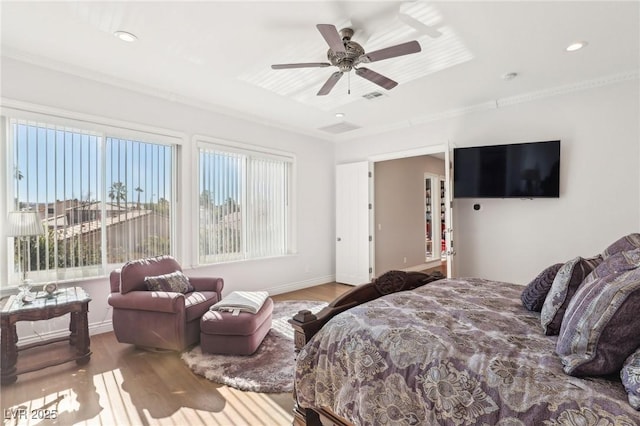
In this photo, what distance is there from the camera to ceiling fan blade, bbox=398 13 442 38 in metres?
2.41

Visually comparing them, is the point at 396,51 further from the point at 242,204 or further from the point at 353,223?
the point at 353,223

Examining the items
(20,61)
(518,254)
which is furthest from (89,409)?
(518,254)

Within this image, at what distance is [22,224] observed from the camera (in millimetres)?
2686

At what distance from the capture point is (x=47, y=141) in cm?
319

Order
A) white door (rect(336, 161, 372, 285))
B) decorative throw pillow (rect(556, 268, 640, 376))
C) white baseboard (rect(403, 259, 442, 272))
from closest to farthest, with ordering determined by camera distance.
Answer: decorative throw pillow (rect(556, 268, 640, 376))
white door (rect(336, 161, 372, 285))
white baseboard (rect(403, 259, 442, 272))

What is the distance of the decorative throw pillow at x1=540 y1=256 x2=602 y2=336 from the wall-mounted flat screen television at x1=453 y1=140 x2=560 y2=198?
8.36 ft

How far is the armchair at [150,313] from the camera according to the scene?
2828mm

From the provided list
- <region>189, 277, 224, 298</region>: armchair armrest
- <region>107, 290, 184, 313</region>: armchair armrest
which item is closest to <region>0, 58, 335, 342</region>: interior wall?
<region>189, 277, 224, 298</region>: armchair armrest

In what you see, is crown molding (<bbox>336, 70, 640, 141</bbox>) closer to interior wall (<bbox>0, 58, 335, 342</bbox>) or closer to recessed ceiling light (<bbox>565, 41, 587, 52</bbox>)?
recessed ceiling light (<bbox>565, 41, 587, 52</bbox>)

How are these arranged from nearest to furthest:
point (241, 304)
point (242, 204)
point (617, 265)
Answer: point (617, 265) < point (241, 304) < point (242, 204)

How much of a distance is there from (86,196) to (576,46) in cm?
516

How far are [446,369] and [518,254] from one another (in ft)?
11.9

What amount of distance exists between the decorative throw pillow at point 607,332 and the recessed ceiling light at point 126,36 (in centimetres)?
358

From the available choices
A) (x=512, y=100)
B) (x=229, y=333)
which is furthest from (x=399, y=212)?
(x=229, y=333)
